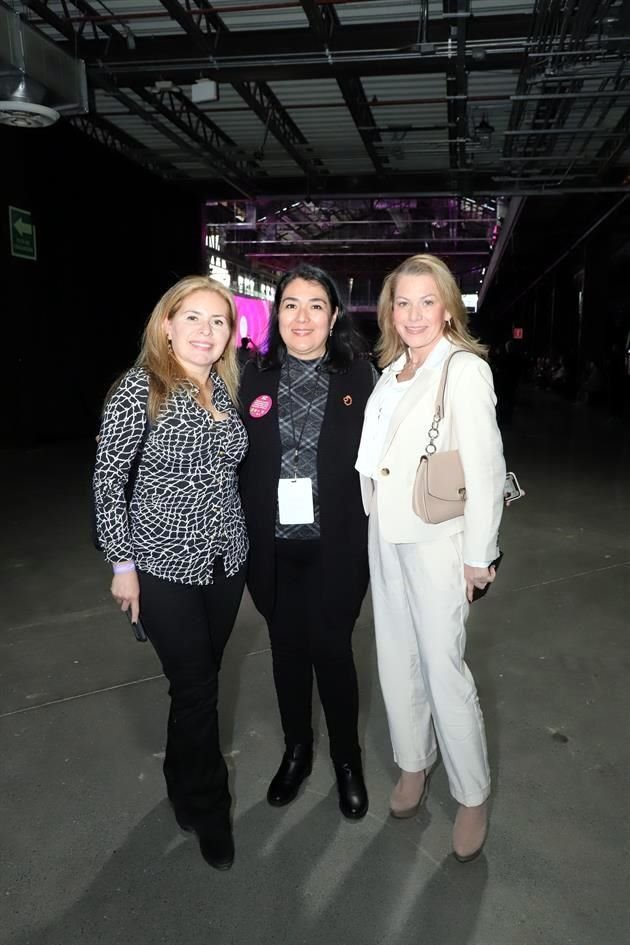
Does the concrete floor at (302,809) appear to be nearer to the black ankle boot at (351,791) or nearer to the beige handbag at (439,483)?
the black ankle boot at (351,791)

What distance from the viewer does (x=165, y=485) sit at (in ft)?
6.23

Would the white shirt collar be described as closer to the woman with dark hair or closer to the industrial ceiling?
the woman with dark hair

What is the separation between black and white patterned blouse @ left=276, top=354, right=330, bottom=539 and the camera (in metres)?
2.12

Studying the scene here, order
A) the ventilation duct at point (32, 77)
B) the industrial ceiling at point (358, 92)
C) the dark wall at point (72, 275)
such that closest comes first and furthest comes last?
the ventilation duct at point (32, 77)
the industrial ceiling at point (358, 92)
the dark wall at point (72, 275)

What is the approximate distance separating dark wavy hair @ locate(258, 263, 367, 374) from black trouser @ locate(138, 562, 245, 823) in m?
0.67

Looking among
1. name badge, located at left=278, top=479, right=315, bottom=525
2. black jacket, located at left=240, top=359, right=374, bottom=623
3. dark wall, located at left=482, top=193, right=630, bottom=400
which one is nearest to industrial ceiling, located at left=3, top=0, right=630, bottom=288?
dark wall, located at left=482, top=193, right=630, bottom=400

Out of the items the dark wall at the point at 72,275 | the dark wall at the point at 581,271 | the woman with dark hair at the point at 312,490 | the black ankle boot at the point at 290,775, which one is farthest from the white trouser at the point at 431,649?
the dark wall at the point at 581,271

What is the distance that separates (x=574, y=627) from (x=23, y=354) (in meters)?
9.05

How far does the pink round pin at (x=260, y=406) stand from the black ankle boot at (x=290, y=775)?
1.11 meters

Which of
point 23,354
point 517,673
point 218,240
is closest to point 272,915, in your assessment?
point 517,673

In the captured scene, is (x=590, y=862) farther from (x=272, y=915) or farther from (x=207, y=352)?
(x=207, y=352)

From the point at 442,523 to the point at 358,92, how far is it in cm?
898

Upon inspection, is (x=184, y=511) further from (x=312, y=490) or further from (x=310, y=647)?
(x=310, y=647)

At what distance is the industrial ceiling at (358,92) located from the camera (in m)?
7.06
